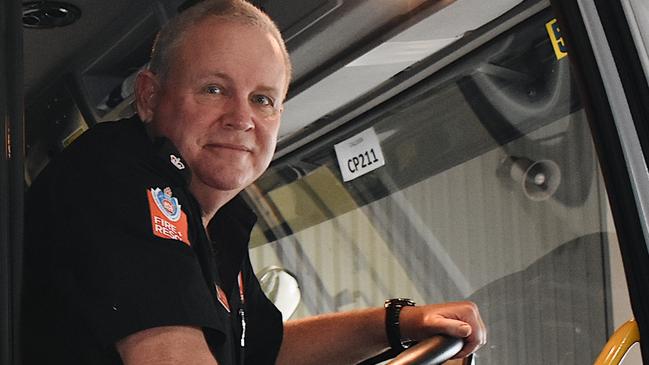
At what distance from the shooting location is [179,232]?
1232 mm

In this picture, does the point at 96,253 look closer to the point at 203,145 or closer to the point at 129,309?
the point at 129,309

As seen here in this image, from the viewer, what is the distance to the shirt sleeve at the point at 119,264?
3.73ft

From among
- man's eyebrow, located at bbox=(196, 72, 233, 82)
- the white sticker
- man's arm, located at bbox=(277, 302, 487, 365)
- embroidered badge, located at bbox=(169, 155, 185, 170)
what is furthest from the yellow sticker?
embroidered badge, located at bbox=(169, 155, 185, 170)

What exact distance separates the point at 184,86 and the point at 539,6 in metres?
1.22

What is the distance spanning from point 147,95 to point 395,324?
0.54 metres

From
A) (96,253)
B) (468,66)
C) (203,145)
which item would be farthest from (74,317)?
(468,66)

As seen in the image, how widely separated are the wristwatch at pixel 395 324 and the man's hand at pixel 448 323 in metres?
0.01

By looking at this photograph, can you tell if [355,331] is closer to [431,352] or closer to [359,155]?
[431,352]

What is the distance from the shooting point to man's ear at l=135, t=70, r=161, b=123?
1.58m

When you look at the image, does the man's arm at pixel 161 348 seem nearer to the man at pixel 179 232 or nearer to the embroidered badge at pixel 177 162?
the man at pixel 179 232

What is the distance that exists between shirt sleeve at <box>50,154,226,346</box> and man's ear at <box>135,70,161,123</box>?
35 cm

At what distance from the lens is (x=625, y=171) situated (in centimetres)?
146

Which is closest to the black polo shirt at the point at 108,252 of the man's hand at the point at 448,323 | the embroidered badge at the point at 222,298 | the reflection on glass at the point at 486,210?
the embroidered badge at the point at 222,298

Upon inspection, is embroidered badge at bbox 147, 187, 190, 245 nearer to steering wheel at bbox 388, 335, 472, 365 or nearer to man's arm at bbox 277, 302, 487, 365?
steering wheel at bbox 388, 335, 472, 365
